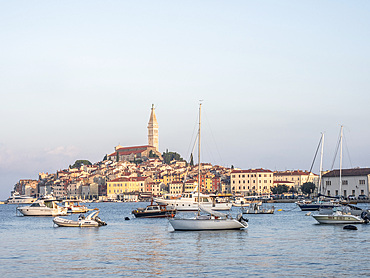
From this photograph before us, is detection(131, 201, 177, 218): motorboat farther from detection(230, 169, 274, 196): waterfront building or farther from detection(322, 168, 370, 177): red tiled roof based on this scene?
detection(230, 169, 274, 196): waterfront building

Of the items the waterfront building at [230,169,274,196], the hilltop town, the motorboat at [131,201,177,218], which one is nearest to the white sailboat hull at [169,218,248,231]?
the motorboat at [131,201,177,218]

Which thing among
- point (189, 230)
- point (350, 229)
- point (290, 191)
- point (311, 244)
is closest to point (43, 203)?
point (189, 230)

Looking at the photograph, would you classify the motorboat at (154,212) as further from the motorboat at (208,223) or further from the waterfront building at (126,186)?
the waterfront building at (126,186)

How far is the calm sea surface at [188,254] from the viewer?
21281mm

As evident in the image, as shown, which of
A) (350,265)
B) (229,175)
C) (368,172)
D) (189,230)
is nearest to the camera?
(350,265)

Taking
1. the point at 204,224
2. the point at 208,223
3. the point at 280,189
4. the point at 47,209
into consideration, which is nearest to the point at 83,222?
the point at 204,224

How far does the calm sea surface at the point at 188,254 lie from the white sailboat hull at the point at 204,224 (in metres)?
0.50

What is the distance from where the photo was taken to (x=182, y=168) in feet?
632

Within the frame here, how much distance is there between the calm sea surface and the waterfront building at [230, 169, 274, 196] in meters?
128

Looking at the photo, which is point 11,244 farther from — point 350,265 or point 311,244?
point 350,265

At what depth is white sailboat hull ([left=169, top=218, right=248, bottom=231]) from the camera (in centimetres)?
3522

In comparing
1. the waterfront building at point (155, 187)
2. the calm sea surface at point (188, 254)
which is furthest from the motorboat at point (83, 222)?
the waterfront building at point (155, 187)

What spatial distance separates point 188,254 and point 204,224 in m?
9.51

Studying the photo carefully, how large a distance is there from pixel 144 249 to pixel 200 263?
18.5ft
